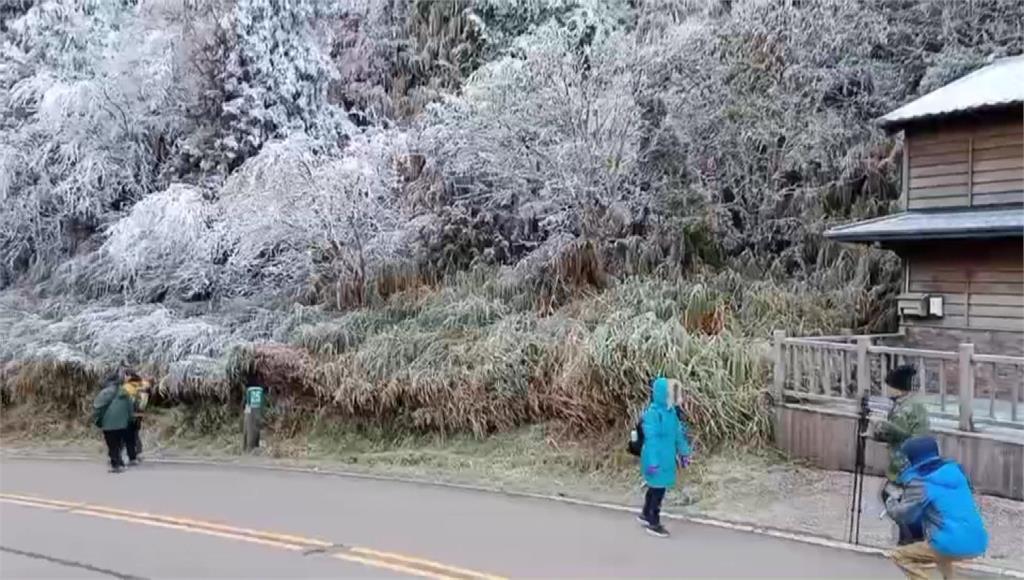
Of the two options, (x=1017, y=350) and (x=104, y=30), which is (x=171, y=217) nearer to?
(x=104, y=30)

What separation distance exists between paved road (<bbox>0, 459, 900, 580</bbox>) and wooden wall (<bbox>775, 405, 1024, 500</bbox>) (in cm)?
266

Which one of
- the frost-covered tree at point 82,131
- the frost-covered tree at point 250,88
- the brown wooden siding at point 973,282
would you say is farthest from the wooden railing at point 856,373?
Result: the frost-covered tree at point 82,131

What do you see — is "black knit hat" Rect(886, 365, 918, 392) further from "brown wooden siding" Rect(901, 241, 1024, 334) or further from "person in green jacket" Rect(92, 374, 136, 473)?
"person in green jacket" Rect(92, 374, 136, 473)

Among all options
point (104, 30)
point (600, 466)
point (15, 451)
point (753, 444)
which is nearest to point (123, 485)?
point (15, 451)

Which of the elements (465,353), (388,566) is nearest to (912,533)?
(388,566)

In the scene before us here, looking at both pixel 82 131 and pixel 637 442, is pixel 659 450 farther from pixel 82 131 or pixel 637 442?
pixel 82 131

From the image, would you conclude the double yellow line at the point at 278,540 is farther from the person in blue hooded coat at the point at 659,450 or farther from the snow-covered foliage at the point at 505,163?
the snow-covered foliage at the point at 505,163

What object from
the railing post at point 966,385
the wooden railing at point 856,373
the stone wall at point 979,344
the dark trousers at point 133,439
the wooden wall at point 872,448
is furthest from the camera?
the dark trousers at point 133,439

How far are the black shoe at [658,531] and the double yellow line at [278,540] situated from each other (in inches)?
83.6

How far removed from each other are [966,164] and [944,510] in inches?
370

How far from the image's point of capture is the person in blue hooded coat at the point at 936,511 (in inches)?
225

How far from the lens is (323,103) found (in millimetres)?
23125

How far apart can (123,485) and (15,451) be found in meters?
5.02

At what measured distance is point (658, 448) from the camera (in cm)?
908
